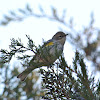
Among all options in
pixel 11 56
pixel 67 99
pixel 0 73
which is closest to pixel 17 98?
pixel 0 73

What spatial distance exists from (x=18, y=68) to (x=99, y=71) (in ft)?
4.49

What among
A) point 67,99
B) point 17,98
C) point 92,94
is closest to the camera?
point 92,94

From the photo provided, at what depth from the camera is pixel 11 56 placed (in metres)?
1.98

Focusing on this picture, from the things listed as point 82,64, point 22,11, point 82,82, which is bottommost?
point 82,82

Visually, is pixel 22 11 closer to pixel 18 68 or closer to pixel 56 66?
pixel 18 68

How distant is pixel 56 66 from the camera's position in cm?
194

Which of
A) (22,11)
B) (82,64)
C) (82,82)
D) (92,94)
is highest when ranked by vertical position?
(22,11)

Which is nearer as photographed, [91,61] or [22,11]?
[91,61]

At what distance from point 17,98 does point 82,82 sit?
1.54 metres

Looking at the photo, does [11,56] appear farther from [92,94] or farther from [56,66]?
[92,94]

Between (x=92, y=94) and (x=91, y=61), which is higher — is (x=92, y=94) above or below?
below

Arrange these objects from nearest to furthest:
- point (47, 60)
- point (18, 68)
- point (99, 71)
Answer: point (47, 60), point (18, 68), point (99, 71)

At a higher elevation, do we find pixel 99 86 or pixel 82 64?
pixel 82 64

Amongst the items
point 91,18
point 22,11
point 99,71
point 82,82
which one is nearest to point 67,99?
point 82,82
